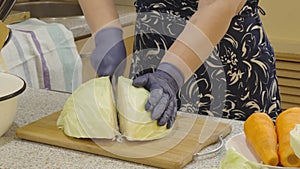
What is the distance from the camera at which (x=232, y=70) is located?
137 centimetres

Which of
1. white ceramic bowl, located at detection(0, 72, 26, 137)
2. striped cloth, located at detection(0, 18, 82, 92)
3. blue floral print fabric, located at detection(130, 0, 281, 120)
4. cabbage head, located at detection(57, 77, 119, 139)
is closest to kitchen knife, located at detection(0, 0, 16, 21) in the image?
white ceramic bowl, located at detection(0, 72, 26, 137)

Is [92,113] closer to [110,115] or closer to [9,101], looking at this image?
[110,115]

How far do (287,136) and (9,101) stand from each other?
529 millimetres

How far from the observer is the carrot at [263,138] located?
792 mm

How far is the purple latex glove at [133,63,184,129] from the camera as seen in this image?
0.93 metres

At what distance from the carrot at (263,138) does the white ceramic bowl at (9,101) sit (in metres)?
0.46

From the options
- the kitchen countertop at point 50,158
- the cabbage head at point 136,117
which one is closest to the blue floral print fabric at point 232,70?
the kitchen countertop at point 50,158

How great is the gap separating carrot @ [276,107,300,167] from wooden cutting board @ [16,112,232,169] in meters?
0.16

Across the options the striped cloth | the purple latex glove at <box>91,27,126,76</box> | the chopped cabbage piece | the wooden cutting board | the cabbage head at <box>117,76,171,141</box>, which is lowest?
the chopped cabbage piece

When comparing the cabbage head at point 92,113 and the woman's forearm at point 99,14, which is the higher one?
the woman's forearm at point 99,14

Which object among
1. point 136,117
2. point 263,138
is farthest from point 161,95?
point 263,138

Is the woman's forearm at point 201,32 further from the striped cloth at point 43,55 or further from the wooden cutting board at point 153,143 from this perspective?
the striped cloth at point 43,55

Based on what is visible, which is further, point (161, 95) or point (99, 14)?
point (99, 14)

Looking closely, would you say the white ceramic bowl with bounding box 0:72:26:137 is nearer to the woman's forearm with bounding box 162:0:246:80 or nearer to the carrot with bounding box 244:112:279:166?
the woman's forearm with bounding box 162:0:246:80
